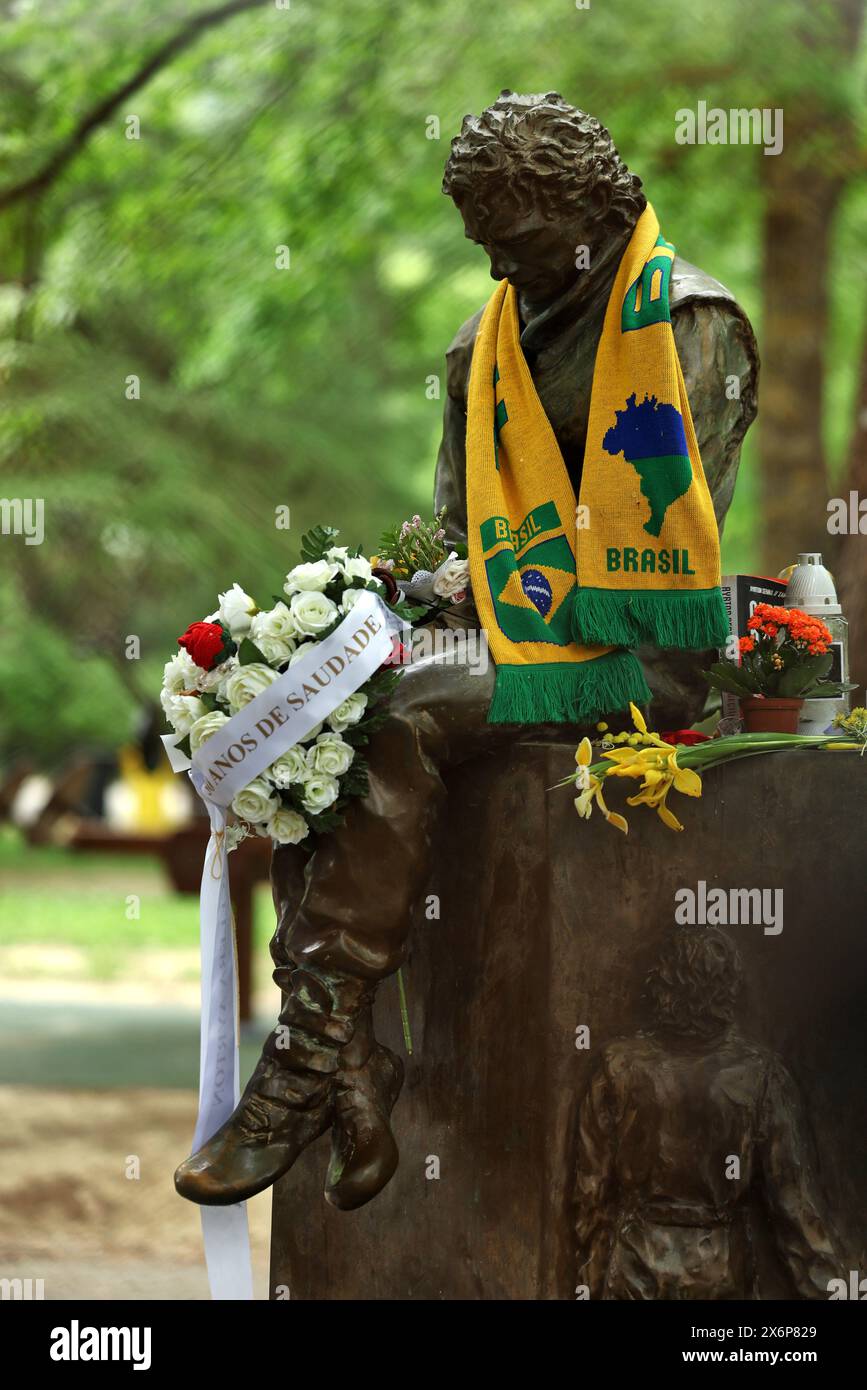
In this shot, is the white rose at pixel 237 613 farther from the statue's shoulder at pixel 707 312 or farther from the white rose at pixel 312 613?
the statue's shoulder at pixel 707 312

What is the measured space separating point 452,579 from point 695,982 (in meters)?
1.03

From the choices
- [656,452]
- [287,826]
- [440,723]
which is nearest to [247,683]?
[287,826]

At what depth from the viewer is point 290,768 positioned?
152 inches

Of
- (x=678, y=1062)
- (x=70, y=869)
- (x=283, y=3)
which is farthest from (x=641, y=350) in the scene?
(x=70, y=869)

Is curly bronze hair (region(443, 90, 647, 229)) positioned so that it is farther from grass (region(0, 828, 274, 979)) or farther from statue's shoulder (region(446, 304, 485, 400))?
grass (region(0, 828, 274, 979))

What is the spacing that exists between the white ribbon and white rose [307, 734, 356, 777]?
39 millimetres

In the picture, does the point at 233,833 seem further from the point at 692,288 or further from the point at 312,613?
the point at 692,288

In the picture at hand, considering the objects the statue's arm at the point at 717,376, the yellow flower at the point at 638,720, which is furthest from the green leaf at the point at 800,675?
the yellow flower at the point at 638,720

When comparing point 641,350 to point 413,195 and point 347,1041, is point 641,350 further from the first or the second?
point 413,195

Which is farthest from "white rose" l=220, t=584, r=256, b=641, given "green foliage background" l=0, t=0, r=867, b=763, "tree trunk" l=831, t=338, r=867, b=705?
"green foliage background" l=0, t=0, r=867, b=763

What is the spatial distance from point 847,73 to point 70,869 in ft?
40.4

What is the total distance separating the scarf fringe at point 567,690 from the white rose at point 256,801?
0.49 meters

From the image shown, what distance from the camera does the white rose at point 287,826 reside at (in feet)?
12.8

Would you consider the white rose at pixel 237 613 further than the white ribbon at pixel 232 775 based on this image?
Yes
